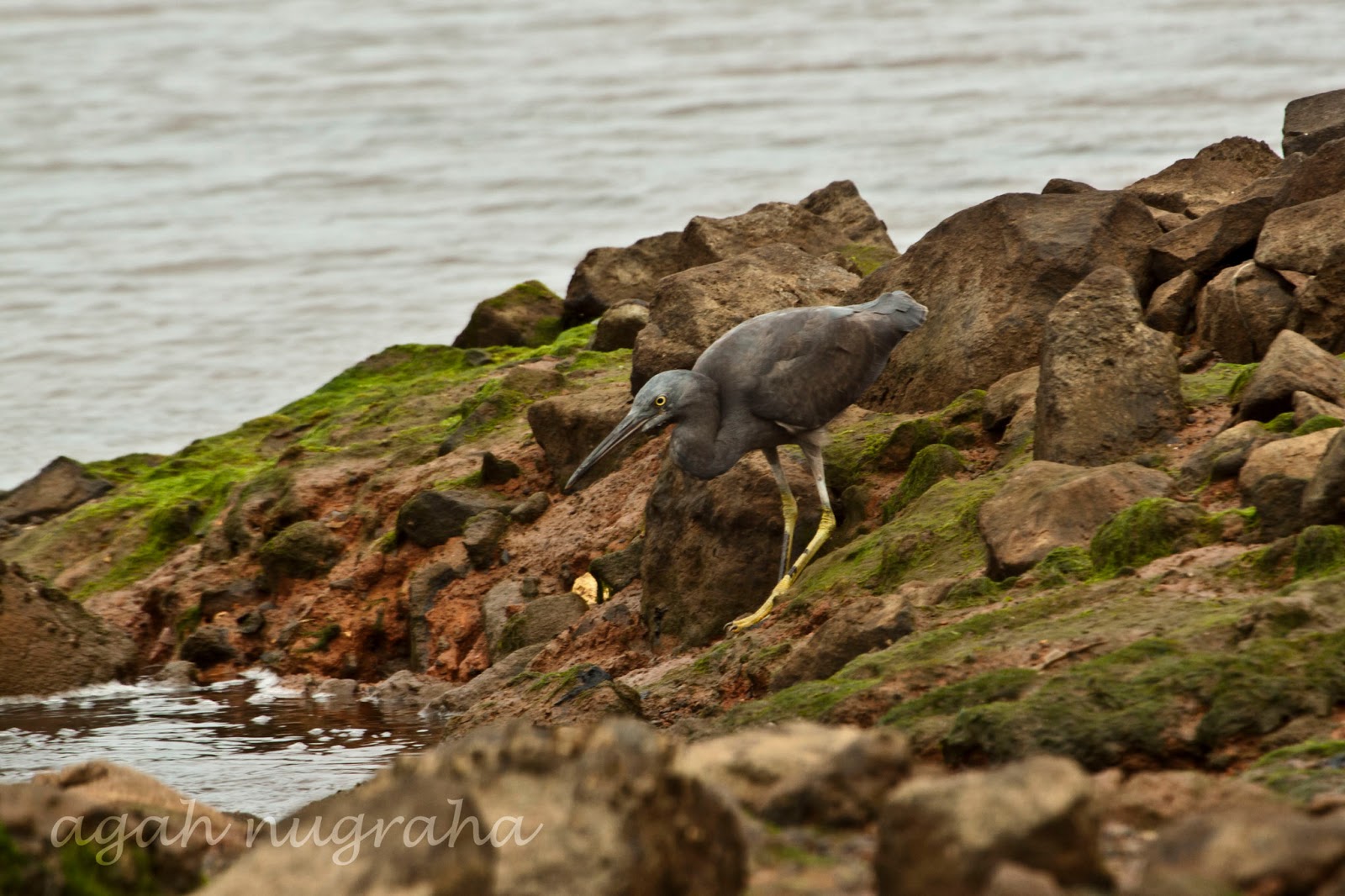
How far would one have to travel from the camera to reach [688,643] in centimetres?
1034

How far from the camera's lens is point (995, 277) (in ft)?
38.5

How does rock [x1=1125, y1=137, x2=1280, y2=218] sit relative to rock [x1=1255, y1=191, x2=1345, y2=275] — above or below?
above

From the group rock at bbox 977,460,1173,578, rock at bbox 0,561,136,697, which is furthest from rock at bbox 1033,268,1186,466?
rock at bbox 0,561,136,697

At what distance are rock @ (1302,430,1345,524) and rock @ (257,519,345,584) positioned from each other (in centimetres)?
897

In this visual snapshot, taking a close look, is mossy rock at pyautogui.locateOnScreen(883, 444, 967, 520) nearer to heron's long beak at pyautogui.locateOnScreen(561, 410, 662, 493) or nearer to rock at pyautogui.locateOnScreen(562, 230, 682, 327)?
heron's long beak at pyautogui.locateOnScreen(561, 410, 662, 493)

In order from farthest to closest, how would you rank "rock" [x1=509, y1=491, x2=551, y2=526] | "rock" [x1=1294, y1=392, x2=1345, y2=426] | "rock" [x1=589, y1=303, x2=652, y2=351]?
"rock" [x1=589, y1=303, x2=652, y2=351] → "rock" [x1=509, y1=491, x2=551, y2=526] → "rock" [x1=1294, y1=392, x2=1345, y2=426]

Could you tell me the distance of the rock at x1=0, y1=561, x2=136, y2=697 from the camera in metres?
13.2

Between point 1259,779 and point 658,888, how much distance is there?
2.25 m

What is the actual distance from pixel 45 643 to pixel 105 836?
894cm

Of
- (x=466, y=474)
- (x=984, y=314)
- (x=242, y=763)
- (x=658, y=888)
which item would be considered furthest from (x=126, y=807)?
(x=466, y=474)

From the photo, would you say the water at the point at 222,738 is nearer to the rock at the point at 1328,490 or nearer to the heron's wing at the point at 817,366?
the heron's wing at the point at 817,366

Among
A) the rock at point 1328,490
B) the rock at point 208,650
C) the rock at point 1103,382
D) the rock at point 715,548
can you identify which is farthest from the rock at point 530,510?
the rock at point 1328,490

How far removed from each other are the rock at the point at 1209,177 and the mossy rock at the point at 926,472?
4.34 meters

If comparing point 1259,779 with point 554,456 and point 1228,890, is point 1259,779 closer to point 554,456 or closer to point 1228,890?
point 1228,890
